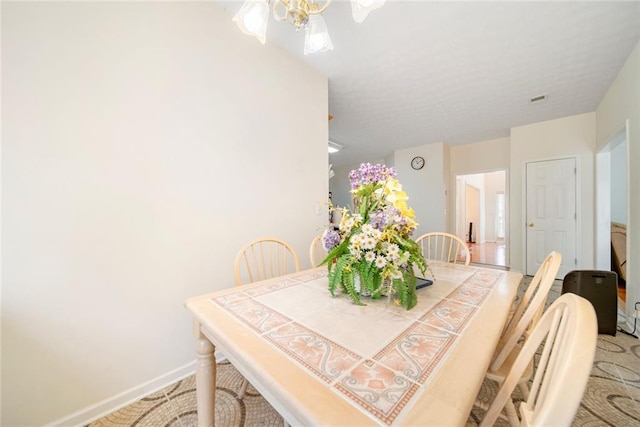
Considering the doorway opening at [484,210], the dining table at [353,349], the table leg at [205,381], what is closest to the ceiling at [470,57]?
the dining table at [353,349]

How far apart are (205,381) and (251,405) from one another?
1.77 ft

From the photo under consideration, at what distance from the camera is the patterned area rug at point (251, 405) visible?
1181 mm

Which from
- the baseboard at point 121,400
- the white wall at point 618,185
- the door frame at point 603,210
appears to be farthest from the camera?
the white wall at point 618,185

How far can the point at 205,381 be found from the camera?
917 mm

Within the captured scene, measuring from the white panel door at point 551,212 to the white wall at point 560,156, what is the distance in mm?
76

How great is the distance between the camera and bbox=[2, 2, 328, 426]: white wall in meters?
1.04

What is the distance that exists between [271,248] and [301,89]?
155 cm

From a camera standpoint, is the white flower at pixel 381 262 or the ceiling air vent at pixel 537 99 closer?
the white flower at pixel 381 262

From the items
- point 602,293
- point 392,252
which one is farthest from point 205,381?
point 602,293

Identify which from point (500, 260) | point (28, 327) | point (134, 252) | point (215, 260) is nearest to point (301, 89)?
point (215, 260)

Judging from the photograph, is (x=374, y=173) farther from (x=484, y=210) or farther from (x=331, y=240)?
(x=484, y=210)

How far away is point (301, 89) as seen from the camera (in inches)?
89.2

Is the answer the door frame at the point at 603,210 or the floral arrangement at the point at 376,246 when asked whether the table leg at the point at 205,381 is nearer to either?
the floral arrangement at the point at 376,246

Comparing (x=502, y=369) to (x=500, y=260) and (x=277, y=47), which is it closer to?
(x=277, y=47)
